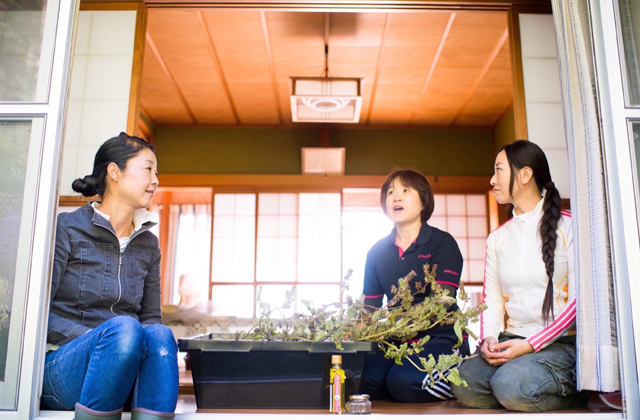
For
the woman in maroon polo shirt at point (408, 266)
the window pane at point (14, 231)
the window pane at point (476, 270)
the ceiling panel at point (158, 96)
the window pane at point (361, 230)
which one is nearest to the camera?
the window pane at point (14, 231)

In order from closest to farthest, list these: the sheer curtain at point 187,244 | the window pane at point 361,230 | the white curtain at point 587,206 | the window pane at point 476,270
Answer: the white curtain at point 587,206 → the window pane at point 476,270 → the window pane at point 361,230 → the sheer curtain at point 187,244

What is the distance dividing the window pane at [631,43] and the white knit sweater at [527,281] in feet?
1.83

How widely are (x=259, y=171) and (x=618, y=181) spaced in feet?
17.0

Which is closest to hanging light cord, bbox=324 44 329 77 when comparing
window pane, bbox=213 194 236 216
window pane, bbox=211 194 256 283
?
window pane, bbox=211 194 256 283

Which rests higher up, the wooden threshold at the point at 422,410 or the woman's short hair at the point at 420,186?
the woman's short hair at the point at 420,186

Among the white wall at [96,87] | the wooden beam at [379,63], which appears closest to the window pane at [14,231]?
the white wall at [96,87]

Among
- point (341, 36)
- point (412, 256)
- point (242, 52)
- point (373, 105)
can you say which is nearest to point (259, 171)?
point (373, 105)

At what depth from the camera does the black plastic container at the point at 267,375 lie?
6.21ft

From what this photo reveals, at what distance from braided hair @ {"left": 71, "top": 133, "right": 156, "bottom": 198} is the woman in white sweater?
57.2 inches

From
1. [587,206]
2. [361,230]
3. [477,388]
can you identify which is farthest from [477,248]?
[587,206]

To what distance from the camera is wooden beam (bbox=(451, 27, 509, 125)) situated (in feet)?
14.9

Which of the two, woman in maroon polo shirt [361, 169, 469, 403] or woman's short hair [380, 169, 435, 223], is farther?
woman's short hair [380, 169, 435, 223]

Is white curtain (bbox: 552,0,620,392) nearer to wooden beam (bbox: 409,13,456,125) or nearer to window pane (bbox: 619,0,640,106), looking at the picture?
window pane (bbox: 619,0,640,106)

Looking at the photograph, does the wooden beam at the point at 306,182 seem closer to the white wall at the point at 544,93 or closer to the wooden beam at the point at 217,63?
the wooden beam at the point at 217,63
